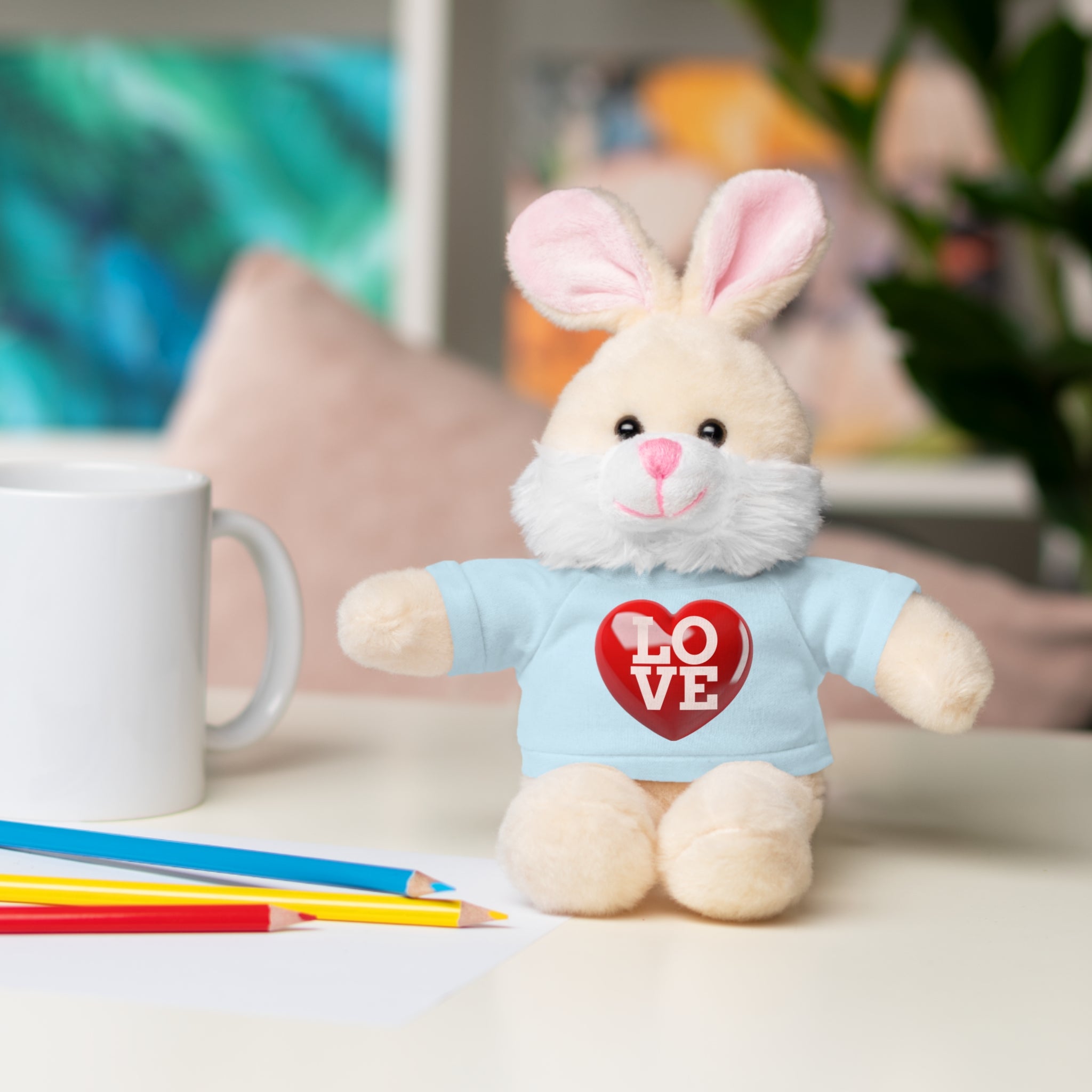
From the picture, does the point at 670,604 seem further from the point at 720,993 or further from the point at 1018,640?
the point at 1018,640

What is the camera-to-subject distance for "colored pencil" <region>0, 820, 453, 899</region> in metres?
0.41

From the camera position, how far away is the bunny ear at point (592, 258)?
0.45 metres

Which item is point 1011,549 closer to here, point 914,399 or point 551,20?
point 914,399

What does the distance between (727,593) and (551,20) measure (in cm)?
154

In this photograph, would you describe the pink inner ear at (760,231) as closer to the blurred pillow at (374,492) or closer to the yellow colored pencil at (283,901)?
the yellow colored pencil at (283,901)

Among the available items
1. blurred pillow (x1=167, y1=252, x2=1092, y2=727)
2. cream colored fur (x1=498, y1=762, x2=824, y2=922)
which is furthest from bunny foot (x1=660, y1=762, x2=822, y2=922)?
blurred pillow (x1=167, y1=252, x2=1092, y2=727)

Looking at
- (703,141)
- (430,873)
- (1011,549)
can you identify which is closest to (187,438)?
(430,873)

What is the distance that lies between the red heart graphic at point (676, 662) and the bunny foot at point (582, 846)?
0.03m

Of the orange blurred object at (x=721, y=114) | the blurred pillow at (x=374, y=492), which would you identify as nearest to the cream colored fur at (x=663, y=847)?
the blurred pillow at (x=374, y=492)

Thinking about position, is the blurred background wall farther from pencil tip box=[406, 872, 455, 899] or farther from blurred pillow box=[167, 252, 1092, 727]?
pencil tip box=[406, 872, 455, 899]

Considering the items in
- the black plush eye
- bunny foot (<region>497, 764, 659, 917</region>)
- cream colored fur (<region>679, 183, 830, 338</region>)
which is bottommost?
bunny foot (<region>497, 764, 659, 917</region>)

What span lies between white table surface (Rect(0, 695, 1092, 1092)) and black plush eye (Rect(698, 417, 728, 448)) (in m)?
0.15

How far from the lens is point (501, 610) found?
17.5 inches

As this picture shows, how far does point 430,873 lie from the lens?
455 millimetres
